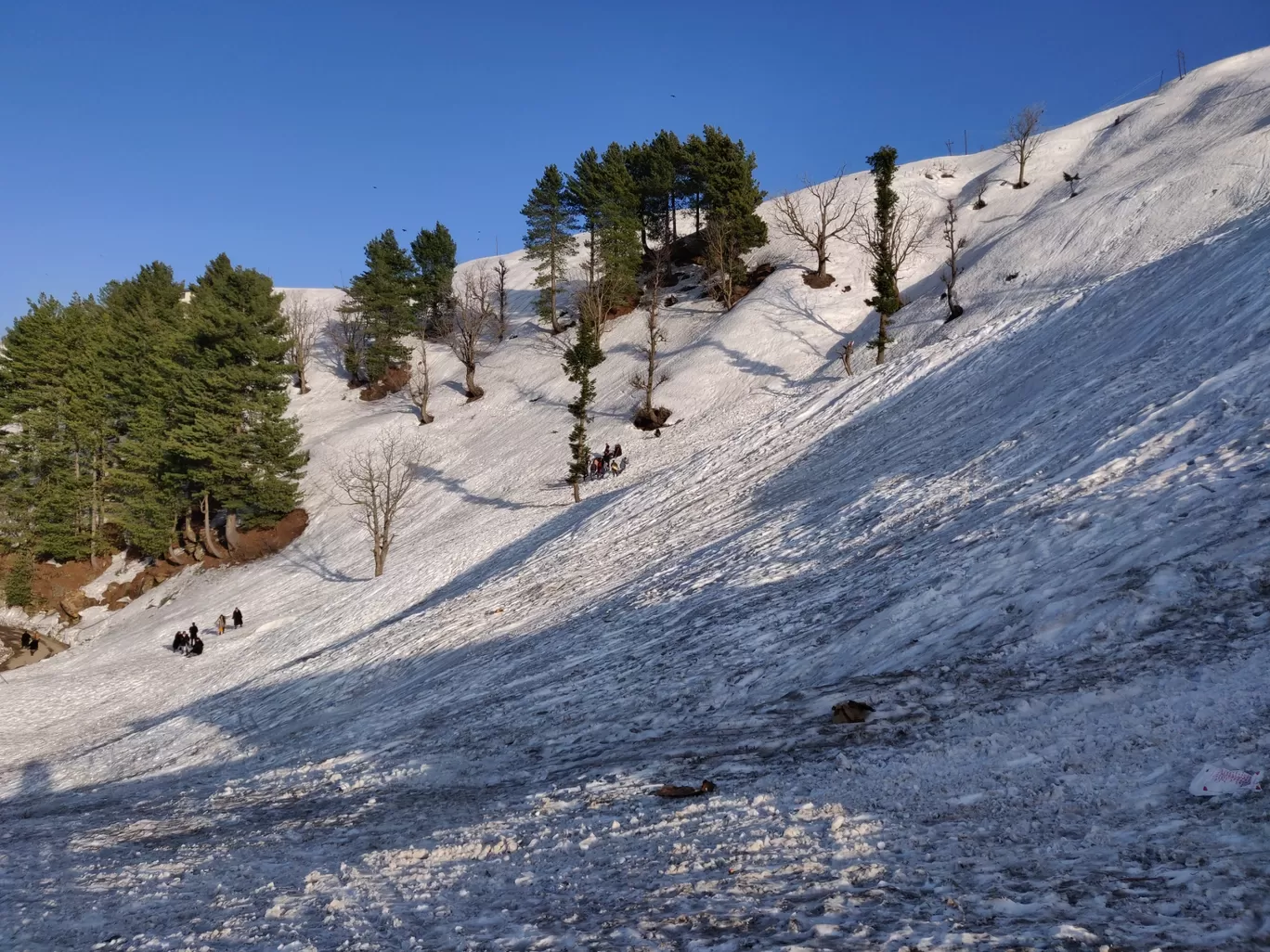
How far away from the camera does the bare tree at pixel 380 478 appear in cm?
3628

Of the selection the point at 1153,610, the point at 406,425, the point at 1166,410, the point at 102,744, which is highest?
the point at 406,425

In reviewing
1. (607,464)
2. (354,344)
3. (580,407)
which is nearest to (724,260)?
(607,464)

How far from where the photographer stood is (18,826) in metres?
11.4

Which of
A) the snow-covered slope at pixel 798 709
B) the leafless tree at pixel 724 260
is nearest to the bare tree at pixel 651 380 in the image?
the leafless tree at pixel 724 260

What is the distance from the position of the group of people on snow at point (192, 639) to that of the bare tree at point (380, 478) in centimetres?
588

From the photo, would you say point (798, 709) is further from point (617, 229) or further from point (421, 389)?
point (617, 229)

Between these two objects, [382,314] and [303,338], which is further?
[303,338]

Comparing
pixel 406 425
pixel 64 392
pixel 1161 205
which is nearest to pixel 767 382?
pixel 1161 205

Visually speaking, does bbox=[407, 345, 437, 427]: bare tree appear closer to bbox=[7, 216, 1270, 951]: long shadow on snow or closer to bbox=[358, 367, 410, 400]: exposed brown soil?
bbox=[358, 367, 410, 400]: exposed brown soil

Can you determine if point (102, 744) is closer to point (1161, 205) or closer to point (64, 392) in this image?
point (64, 392)

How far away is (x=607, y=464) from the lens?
1528 inches

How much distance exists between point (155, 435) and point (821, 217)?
2068 inches

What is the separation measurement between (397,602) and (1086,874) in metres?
26.3

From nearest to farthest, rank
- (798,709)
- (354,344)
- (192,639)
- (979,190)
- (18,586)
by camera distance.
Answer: (798,709), (192,639), (18,586), (979,190), (354,344)
